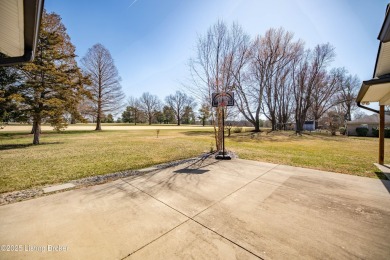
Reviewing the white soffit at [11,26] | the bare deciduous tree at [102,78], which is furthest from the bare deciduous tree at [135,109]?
the white soffit at [11,26]

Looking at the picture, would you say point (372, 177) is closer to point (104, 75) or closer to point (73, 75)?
Answer: point (73, 75)

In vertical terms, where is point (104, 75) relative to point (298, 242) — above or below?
above

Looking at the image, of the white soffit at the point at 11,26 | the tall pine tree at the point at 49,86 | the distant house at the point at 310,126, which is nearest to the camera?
the white soffit at the point at 11,26

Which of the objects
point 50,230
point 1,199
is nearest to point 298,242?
point 50,230

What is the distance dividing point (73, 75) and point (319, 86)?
3297 centimetres

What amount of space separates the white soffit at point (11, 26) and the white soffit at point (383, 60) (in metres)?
6.76

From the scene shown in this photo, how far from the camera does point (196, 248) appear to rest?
6.36 feet

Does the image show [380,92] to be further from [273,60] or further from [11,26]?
[273,60]

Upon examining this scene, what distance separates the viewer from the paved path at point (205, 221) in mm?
1903

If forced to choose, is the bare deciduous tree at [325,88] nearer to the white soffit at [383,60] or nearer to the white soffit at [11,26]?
the white soffit at [383,60]

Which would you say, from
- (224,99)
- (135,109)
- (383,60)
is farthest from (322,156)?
(135,109)

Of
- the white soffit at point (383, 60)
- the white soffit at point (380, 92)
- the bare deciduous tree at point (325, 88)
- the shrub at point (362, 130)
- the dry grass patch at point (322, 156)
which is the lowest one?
the dry grass patch at point (322, 156)

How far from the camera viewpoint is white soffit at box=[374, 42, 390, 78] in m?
3.69

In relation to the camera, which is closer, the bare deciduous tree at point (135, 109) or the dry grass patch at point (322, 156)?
the dry grass patch at point (322, 156)
